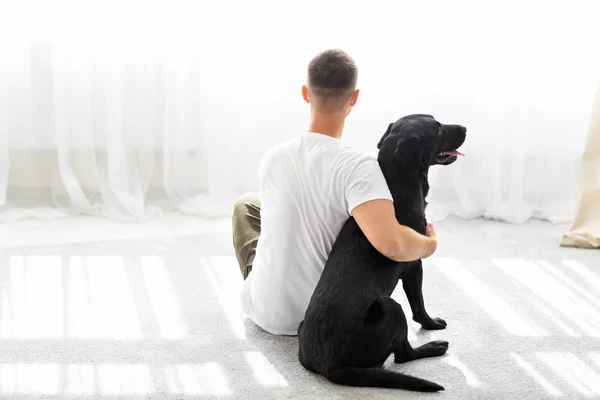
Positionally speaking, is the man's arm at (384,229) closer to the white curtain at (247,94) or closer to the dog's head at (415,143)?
the dog's head at (415,143)

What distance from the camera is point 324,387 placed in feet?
6.38

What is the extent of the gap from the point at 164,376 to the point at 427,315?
84 cm

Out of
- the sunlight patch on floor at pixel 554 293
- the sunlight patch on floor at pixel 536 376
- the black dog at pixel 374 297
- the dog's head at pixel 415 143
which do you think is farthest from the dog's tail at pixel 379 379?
the sunlight patch on floor at pixel 554 293

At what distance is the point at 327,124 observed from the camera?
209cm

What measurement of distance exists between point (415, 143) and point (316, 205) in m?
0.31

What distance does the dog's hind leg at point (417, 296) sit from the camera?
2.27 meters

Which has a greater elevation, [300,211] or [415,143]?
[415,143]

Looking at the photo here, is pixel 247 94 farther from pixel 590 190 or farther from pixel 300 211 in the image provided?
pixel 300 211

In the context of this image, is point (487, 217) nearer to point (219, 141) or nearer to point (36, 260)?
point (219, 141)

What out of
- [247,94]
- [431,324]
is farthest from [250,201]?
[247,94]

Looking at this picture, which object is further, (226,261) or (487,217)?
(487,217)

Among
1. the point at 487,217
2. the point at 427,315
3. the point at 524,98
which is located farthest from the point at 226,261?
the point at 524,98

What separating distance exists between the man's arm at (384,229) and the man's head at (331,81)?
30cm

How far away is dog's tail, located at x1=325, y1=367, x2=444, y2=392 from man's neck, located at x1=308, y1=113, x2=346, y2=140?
628 mm
